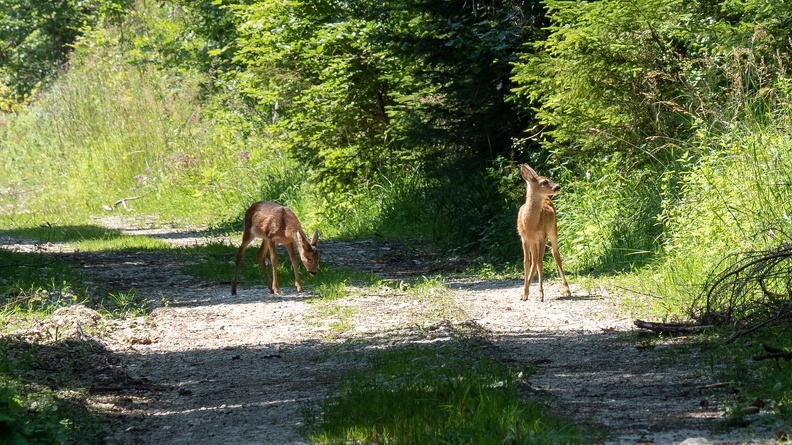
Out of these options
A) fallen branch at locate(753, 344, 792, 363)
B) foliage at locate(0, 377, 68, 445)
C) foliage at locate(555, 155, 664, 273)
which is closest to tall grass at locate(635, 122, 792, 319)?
foliage at locate(555, 155, 664, 273)

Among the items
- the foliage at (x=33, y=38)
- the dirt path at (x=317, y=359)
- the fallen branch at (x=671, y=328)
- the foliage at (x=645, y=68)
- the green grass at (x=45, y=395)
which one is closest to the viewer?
the green grass at (x=45, y=395)

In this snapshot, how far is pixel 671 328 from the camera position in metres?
9.12

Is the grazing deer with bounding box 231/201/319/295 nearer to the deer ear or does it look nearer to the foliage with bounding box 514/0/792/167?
the deer ear

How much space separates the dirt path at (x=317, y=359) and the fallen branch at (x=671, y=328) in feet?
0.54

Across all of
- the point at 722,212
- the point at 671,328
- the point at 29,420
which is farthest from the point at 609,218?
the point at 29,420

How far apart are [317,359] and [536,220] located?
3899 mm

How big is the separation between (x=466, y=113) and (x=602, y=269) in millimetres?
3984

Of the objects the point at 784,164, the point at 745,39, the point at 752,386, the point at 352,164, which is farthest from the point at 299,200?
the point at 752,386

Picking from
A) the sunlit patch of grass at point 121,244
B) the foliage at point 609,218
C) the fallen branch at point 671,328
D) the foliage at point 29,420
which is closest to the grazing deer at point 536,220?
the foliage at point 609,218

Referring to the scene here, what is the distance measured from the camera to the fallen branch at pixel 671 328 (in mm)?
9031

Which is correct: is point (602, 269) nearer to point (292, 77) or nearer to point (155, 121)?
point (292, 77)

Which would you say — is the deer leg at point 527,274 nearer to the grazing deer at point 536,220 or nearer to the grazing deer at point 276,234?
the grazing deer at point 536,220

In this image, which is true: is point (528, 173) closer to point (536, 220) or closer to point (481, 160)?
point (536, 220)

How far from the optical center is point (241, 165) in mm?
25672
